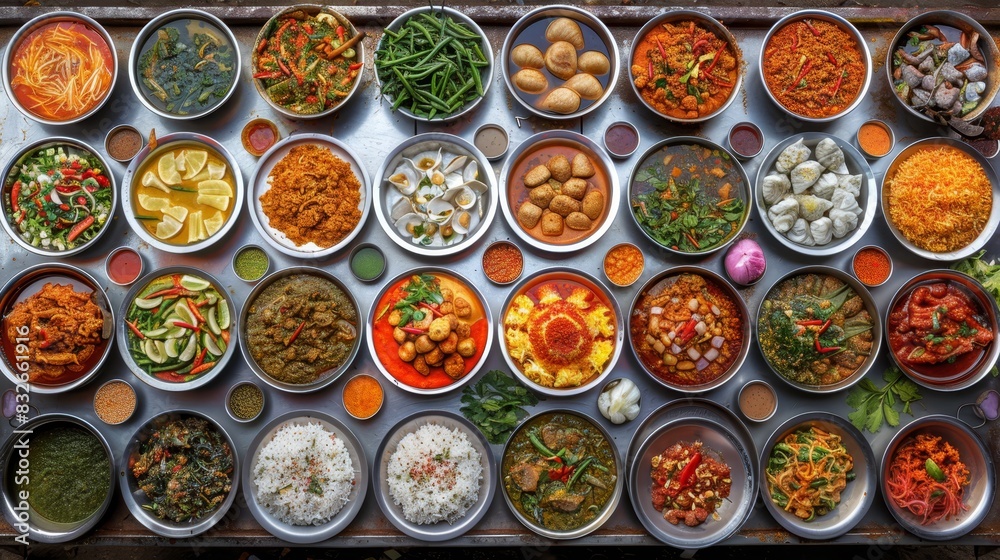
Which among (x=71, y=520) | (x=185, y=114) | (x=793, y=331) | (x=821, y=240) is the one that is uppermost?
(x=185, y=114)

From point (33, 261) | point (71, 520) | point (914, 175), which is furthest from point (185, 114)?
point (914, 175)

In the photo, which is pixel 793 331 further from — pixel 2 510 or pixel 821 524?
pixel 2 510

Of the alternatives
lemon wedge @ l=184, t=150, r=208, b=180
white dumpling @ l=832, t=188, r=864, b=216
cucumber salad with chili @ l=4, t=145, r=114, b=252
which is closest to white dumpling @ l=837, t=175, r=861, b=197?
white dumpling @ l=832, t=188, r=864, b=216

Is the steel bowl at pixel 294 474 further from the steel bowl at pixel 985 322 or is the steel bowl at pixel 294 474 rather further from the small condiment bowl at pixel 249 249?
the steel bowl at pixel 985 322

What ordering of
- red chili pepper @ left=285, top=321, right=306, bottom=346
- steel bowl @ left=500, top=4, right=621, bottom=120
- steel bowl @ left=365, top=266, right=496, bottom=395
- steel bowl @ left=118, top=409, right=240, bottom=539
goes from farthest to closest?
1. steel bowl @ left=500, top=4, right=621, bottom=120
2. steel bowl @ left=365, top=266, right=496, bottom=395
3. red chili pepper @ left=285, top=321, right=306, bottom=346
4. steel bowl @ left=118, top=409, right=240, bottom=539

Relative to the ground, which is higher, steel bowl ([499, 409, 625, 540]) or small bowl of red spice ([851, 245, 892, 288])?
small bowl of red spice ([851, 245, 892, 288])

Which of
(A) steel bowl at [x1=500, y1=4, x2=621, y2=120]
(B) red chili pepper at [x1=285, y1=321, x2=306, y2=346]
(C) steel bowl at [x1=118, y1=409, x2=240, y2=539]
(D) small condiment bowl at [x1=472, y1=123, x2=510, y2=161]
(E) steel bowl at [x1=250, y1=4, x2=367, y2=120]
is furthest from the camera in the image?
(D) small condiment bowl at [x1=472, y1=123, x2=510, y2=161]

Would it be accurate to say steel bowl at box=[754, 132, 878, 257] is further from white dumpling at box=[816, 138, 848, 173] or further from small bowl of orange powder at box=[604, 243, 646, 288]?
small bowl of orange powder at box=[604, 243, 646, 288]
